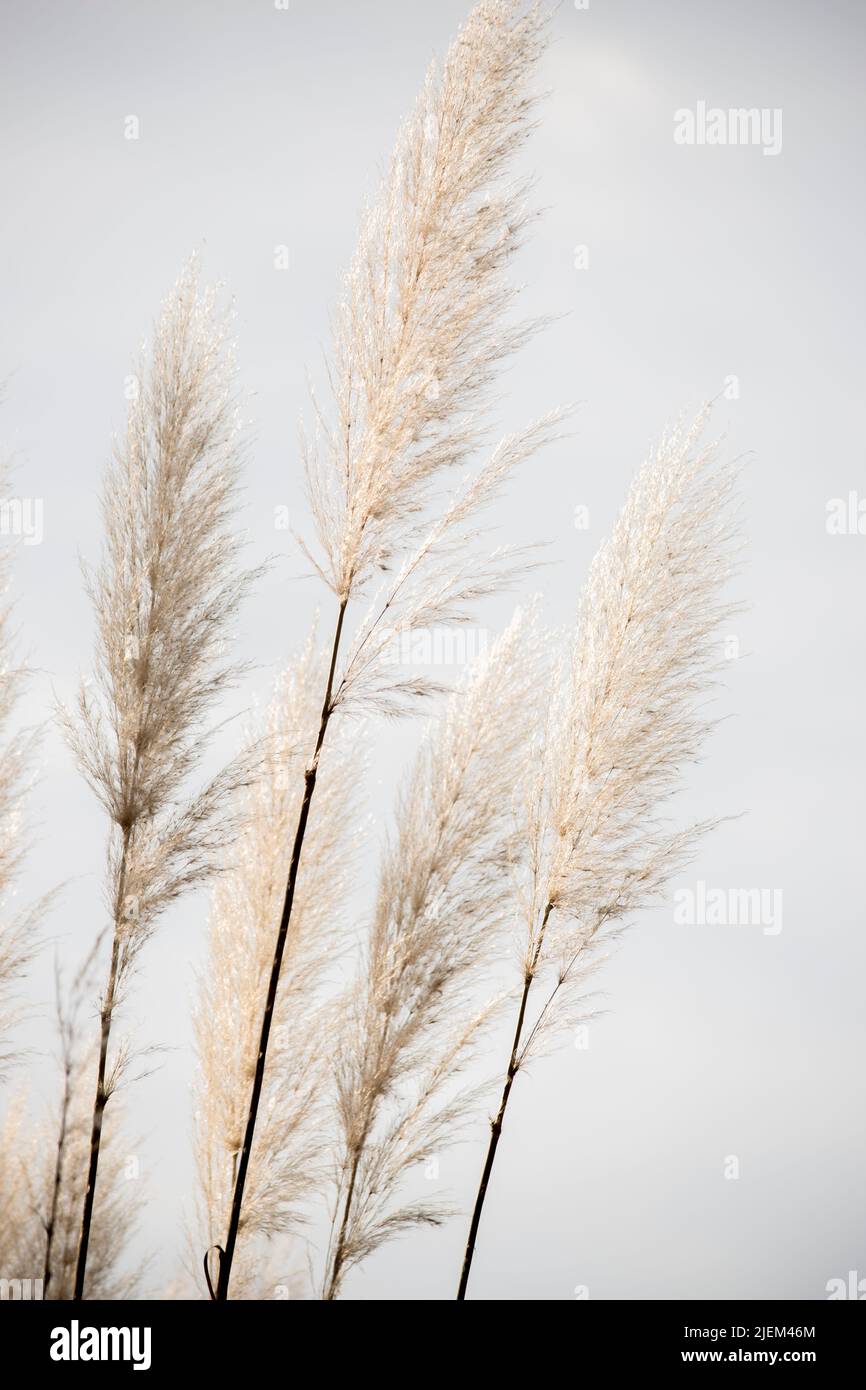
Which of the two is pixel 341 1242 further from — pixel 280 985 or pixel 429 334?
pixel 429 334

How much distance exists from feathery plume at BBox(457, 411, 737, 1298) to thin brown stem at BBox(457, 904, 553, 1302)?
0.03 ft

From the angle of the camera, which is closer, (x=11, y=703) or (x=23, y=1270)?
(x=11, y=703)

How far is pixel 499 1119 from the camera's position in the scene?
269 centimetres

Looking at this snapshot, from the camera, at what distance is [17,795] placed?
3.01m

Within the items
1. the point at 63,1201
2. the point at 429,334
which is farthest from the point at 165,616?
the point at 63,1201

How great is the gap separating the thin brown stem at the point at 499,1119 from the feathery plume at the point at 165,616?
883 mm

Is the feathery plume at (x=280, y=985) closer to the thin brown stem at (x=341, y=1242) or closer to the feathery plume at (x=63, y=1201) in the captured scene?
the thin brown stem at (x=341, y=1242)

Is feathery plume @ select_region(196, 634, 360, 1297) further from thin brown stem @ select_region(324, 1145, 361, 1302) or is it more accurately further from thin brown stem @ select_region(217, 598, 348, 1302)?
thin brown stem @ select_region(217, 598, 348, 1302)

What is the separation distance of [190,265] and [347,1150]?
2500 millimetres

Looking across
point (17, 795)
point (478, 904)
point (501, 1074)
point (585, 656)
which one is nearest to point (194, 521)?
point (17, 795)

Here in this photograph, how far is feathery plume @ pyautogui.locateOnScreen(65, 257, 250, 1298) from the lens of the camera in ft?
8.98

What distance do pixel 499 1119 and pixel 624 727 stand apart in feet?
3.50
